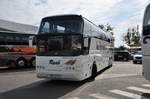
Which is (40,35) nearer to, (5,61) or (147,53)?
(147,53)

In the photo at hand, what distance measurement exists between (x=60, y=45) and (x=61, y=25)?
1069 millimetres

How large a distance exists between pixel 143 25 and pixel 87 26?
3936mm

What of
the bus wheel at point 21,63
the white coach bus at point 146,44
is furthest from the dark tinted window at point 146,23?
the bus wheel at point 21,63

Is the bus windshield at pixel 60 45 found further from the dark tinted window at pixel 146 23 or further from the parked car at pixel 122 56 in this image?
the parked car at pixel 122 56

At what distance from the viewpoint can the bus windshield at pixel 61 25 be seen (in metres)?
9.00

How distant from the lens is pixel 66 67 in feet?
28.5

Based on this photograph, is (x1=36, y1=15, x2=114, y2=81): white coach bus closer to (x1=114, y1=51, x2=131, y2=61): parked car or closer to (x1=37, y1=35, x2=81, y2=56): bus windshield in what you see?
(x1=37, y1=35, x2=81, y2=56): bus windshield

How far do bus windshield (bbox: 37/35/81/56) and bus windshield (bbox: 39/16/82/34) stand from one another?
342mm

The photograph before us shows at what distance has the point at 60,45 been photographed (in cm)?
888

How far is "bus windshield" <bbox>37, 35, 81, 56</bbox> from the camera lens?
8711 millimetres

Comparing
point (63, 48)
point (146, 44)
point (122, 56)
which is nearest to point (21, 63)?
point (63, 48)

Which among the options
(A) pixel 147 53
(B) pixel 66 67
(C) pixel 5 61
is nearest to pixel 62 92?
(B) pixel 66 67

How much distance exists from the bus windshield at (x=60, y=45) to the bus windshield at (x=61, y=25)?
34 centimetres

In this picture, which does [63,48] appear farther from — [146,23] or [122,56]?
[122,56]
